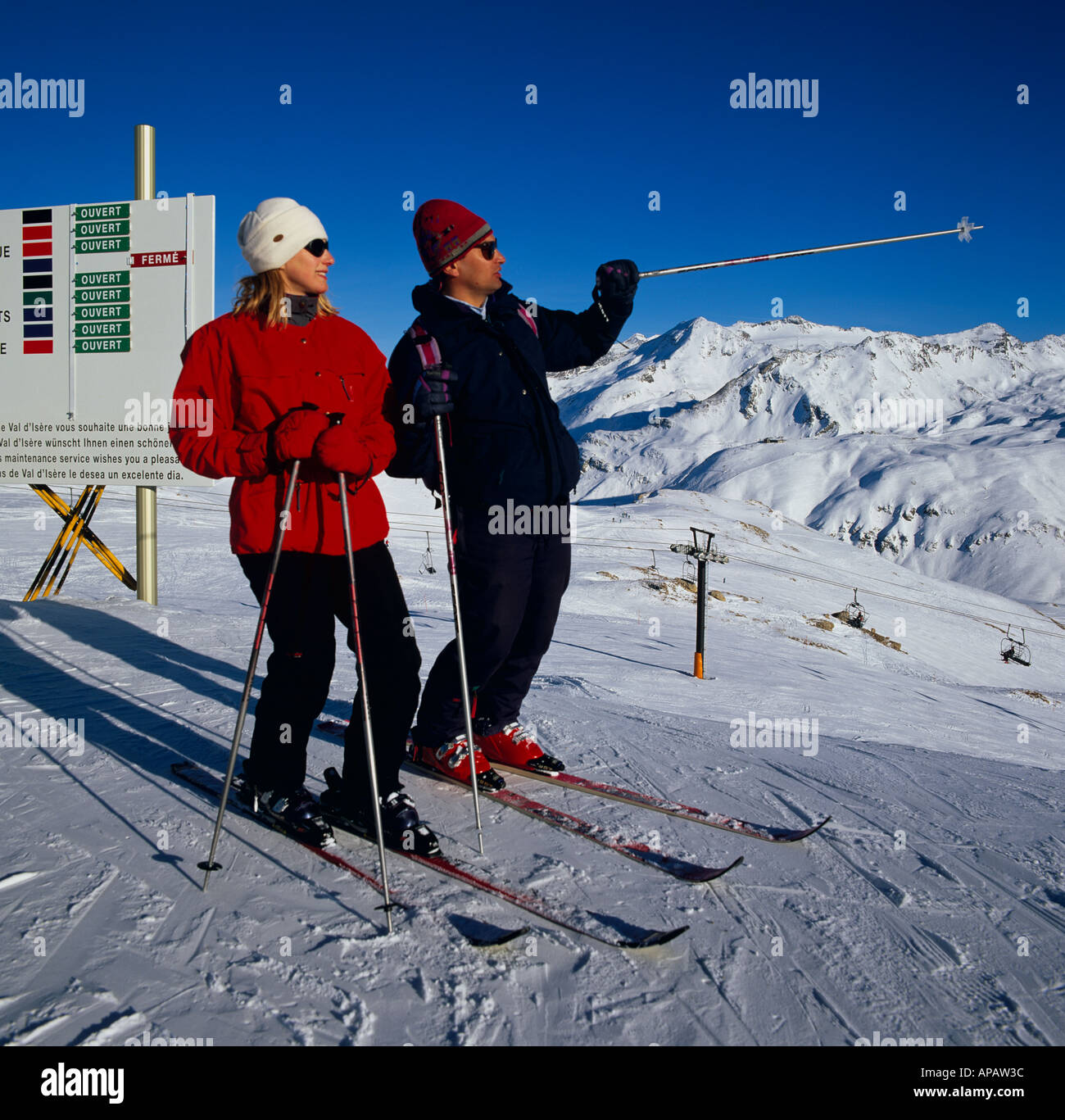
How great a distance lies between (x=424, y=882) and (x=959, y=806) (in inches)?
84.3

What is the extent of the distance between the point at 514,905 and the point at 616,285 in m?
2.51

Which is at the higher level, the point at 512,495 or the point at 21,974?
the point at 512,495

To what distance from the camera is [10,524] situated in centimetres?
1558

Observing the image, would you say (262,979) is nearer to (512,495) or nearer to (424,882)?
(424,882)

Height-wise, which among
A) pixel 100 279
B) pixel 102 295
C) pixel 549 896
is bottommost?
pixel 549 896

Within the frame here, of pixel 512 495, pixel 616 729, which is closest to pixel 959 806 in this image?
pixel 616 729

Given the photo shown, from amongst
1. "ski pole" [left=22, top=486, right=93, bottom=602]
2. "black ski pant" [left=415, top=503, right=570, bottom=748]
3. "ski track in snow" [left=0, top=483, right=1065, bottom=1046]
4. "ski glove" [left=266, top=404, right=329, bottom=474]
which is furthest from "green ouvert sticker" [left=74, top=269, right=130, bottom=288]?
"ski glove" [left=266, top=404, right=329, bottom=474]

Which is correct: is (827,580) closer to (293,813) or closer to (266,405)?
(293,813)

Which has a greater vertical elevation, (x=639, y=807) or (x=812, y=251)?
(x=812, y=251)

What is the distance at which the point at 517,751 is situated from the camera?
140 inches

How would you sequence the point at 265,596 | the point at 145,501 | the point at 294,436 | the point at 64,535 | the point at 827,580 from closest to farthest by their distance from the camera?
1. the point at 294,436
2. the point at 265,596
3. the point at 145,501
4. the point at 64,535
5. the point at 827,580

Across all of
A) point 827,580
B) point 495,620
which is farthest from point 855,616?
point 495,620

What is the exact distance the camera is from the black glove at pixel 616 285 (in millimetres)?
3537

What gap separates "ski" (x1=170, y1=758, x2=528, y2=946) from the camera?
86.4 inches
